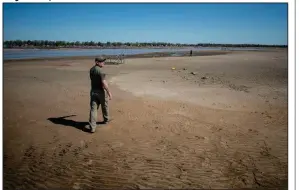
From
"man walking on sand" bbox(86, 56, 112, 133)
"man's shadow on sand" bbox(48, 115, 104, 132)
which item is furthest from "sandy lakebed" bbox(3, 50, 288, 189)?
"man walking on sand" bbox(86, 56, 112, 133)

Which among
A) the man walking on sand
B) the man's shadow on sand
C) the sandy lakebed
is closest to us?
the sandy lakebed

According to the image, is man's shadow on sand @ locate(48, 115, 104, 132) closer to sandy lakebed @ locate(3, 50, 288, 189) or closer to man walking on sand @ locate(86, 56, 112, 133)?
sandy lakebed @ locate(3, 50, 288, 189)

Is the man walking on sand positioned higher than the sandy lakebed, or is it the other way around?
the man walking on sand

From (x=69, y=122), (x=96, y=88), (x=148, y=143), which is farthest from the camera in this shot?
(x=69, y=122)

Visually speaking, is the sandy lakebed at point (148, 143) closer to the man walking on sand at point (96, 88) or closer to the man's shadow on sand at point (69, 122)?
the man's shadow on sand at point (69, 122)

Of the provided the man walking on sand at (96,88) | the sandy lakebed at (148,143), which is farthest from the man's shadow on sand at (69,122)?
the man walking on sand at (96,88)

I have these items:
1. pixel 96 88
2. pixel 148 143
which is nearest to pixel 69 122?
pixel 96 88

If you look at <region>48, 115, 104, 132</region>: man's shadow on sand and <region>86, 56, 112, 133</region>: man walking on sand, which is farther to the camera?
<region>48, 115, 104, 132</region>: man's shadow on sand

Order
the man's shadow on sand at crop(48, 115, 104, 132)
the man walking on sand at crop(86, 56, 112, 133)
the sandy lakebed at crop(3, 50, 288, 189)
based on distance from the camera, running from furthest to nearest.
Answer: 1. the man's shadow on sand at crop(48, 115, 104, 132)
2. the man walking on sand at crop(86, 56, 112, 133)
3. the sandy lakebed at crop(3, 50, 288, 189)

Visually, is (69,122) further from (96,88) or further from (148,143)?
(148,143)

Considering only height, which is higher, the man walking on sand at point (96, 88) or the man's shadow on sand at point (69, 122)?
the man walking on sand at point (96, 88)

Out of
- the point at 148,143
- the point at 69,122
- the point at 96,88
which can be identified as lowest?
the point at 148,143

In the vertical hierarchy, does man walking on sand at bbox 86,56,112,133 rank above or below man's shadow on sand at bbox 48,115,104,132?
above

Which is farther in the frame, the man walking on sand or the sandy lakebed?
the man walking on sand
